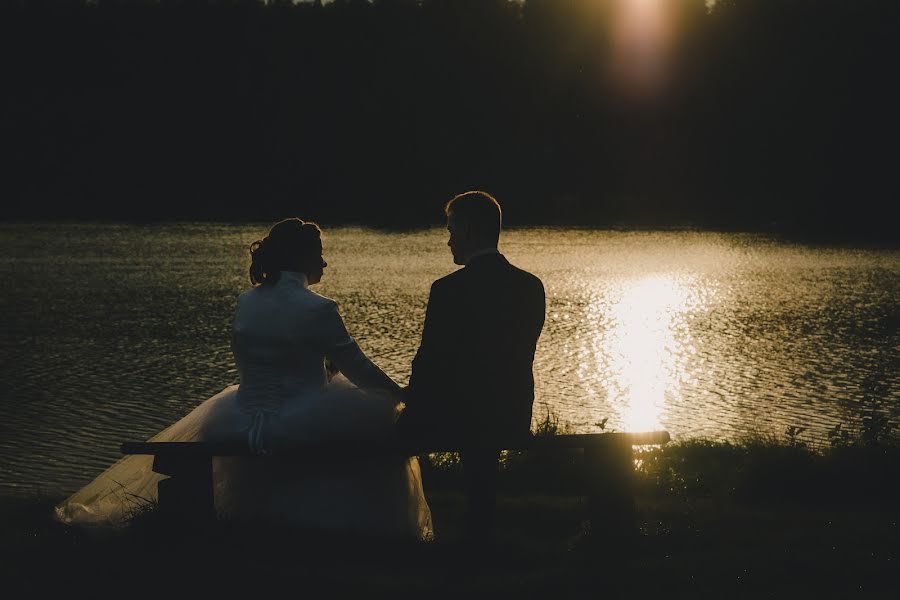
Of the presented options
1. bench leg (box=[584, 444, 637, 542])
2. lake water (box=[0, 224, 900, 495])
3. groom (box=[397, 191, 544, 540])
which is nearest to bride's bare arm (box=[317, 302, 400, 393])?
groom (box=[397, 191, 544, 540])

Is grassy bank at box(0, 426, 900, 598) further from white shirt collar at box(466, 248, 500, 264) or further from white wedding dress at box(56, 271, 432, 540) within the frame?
→ white shirt collar at box(466, 248, 500, 264)

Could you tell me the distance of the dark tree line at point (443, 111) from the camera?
10981cm

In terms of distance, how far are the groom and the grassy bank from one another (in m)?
0.72

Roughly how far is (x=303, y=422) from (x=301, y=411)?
0.07m

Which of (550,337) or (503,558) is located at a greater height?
(503,558)

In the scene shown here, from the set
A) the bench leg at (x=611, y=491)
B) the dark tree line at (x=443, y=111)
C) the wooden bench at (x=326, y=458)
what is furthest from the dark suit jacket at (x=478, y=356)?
the dark tree line at (x=443, y=111)

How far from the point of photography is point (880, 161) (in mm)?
108250

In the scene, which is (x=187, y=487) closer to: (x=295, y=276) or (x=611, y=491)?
(x=295, y=276)

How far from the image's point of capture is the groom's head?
613 centimetres

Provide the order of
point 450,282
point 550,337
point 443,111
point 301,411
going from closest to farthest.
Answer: point 450,282
point 301,411
point 550,337
point 443,111

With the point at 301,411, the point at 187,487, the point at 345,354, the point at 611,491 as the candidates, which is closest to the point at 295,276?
the point at 345,354

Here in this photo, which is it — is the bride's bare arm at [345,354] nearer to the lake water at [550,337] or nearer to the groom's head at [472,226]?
the groom's head at [472,226]

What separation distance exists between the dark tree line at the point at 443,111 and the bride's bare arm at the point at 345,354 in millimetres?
89019

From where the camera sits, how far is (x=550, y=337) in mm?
28469
